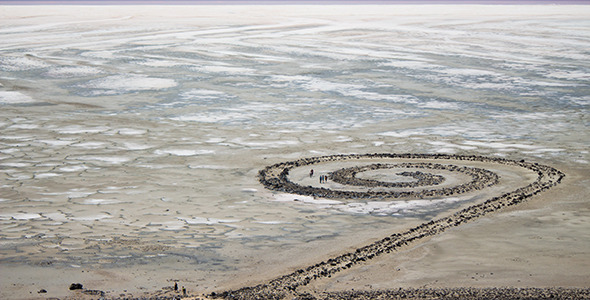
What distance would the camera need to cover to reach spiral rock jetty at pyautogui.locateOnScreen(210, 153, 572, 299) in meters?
7.73

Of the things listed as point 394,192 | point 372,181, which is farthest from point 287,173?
point 394,192

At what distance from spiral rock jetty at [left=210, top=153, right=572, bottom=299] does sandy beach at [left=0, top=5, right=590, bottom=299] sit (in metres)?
0.06

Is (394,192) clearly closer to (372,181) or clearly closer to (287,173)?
(372,181)

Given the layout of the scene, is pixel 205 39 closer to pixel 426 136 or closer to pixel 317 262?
pixel 426 136

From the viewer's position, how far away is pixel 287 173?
14133 mm

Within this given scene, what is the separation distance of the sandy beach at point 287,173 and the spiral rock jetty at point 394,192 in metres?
0.06

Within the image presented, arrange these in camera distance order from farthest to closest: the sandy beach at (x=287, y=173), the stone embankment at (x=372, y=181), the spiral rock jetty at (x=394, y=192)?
the stone embankment at (x=372, y=181), the sandy beach at (x=287, y=173), the spiral rock jetty at (x=394, y=192)

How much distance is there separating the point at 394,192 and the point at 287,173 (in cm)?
252

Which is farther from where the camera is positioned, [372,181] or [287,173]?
[287,173]

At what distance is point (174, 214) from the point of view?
11078mm

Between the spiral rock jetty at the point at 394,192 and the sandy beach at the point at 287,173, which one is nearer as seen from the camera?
the spiral rock jetty at the point at 394,192

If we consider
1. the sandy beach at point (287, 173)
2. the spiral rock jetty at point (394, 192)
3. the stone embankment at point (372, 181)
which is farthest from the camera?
the stone embankment at point (372, 181)

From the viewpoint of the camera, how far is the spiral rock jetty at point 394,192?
773 cm

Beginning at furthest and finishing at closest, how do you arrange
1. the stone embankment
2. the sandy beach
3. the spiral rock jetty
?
1. the stone embankment
2. the sandy beach
3. the spiral rock jetty
